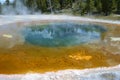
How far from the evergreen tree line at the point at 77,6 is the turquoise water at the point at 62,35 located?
1165 cm

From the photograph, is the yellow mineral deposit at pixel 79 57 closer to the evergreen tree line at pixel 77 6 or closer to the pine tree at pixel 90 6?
the evergreen tree line at pixel 77 6

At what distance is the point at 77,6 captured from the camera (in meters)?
58.2

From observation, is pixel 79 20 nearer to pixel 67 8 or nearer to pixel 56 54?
pixel 67 8

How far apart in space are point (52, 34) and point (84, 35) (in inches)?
165

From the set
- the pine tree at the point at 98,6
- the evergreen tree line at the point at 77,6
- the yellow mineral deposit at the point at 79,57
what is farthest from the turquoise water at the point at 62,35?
the pine tree at the point at 98,6

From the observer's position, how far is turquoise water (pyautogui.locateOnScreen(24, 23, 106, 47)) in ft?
88.3

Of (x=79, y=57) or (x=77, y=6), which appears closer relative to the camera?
(x=79, y=57)

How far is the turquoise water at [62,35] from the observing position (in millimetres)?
26911

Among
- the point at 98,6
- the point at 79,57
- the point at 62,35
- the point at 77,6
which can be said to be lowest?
the point at 77,6

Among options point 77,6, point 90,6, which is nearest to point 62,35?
point 90,6

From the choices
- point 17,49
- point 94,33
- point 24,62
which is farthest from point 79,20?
point 24,62

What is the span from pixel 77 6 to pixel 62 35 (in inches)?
1108

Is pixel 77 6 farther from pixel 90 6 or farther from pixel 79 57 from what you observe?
pixel 79 57

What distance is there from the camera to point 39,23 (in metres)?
41.9
